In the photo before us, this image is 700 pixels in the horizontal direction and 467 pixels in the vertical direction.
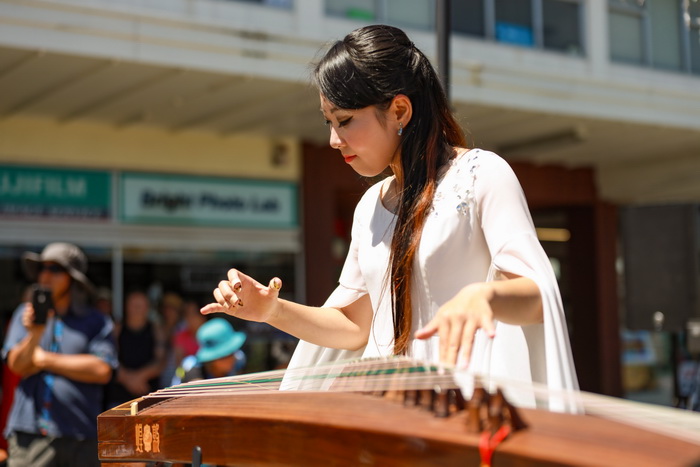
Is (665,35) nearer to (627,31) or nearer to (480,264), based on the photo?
(627,31)

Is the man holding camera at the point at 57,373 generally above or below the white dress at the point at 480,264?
below

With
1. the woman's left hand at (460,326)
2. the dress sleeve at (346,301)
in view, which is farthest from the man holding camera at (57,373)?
the woman's left hand at (460,326)

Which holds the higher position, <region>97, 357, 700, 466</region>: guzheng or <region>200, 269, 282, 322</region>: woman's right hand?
<region>200, 269, 282, 322</region>: woman's right hand

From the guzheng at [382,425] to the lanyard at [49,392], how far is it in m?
3.03

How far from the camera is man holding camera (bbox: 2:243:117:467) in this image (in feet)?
15.8

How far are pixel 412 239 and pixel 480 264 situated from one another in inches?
6.2

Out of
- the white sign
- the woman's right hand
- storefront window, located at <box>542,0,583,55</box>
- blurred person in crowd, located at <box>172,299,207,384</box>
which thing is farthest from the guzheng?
storefront window, located at <box>542,0,583,55</box>

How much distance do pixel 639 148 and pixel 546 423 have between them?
12.7 m

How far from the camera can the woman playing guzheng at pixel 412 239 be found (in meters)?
1.82

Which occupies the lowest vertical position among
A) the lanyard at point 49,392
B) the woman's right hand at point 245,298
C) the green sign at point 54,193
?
the lanyard at point 49,392

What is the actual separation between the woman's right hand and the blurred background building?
557 centimetres

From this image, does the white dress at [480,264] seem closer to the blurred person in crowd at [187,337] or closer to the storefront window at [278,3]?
the blurred person in crowd at [187,337]

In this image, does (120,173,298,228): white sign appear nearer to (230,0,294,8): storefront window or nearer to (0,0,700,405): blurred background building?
(0,0,700,405): blurred background building

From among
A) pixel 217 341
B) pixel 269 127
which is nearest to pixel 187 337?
pixel 269 127
